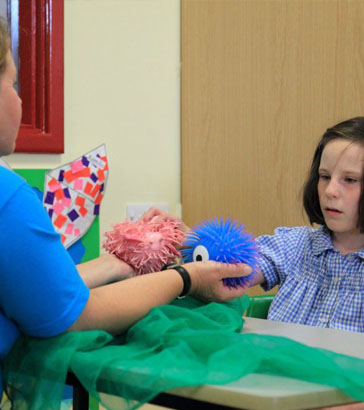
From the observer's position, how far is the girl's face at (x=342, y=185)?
1652mm

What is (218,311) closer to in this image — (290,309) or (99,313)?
(99,313)

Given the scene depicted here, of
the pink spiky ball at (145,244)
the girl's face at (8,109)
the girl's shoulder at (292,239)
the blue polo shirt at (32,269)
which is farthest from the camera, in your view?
the girl's shoulder at (292,239)

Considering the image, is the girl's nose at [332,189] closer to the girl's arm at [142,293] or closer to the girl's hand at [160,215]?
the girl's hand at [160,215]

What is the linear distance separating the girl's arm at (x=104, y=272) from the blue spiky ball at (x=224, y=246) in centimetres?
13

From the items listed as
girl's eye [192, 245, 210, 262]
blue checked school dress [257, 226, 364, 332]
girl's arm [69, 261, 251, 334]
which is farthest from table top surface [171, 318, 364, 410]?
blue checked school dress [257, 226, 364, 332]

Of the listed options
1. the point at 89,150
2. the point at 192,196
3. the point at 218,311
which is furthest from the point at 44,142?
the point at 218,311

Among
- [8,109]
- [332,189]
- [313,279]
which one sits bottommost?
[313,279]

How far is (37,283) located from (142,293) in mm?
195

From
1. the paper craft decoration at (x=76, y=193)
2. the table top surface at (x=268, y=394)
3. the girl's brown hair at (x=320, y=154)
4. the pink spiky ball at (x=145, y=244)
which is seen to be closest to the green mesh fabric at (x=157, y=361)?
the table top surface at (x=268, y=394)

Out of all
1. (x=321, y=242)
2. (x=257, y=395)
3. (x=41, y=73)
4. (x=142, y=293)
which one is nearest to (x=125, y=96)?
(x=41, y=73)

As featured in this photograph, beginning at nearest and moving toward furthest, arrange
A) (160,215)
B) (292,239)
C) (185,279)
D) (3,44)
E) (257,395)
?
(257,395)
(3,44)
(185,279)
(160,215)
(292,239)

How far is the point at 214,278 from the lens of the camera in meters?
1.20

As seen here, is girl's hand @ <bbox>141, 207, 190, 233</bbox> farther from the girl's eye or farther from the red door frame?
the red door frame

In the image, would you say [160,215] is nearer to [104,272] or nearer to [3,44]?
[104,272]
